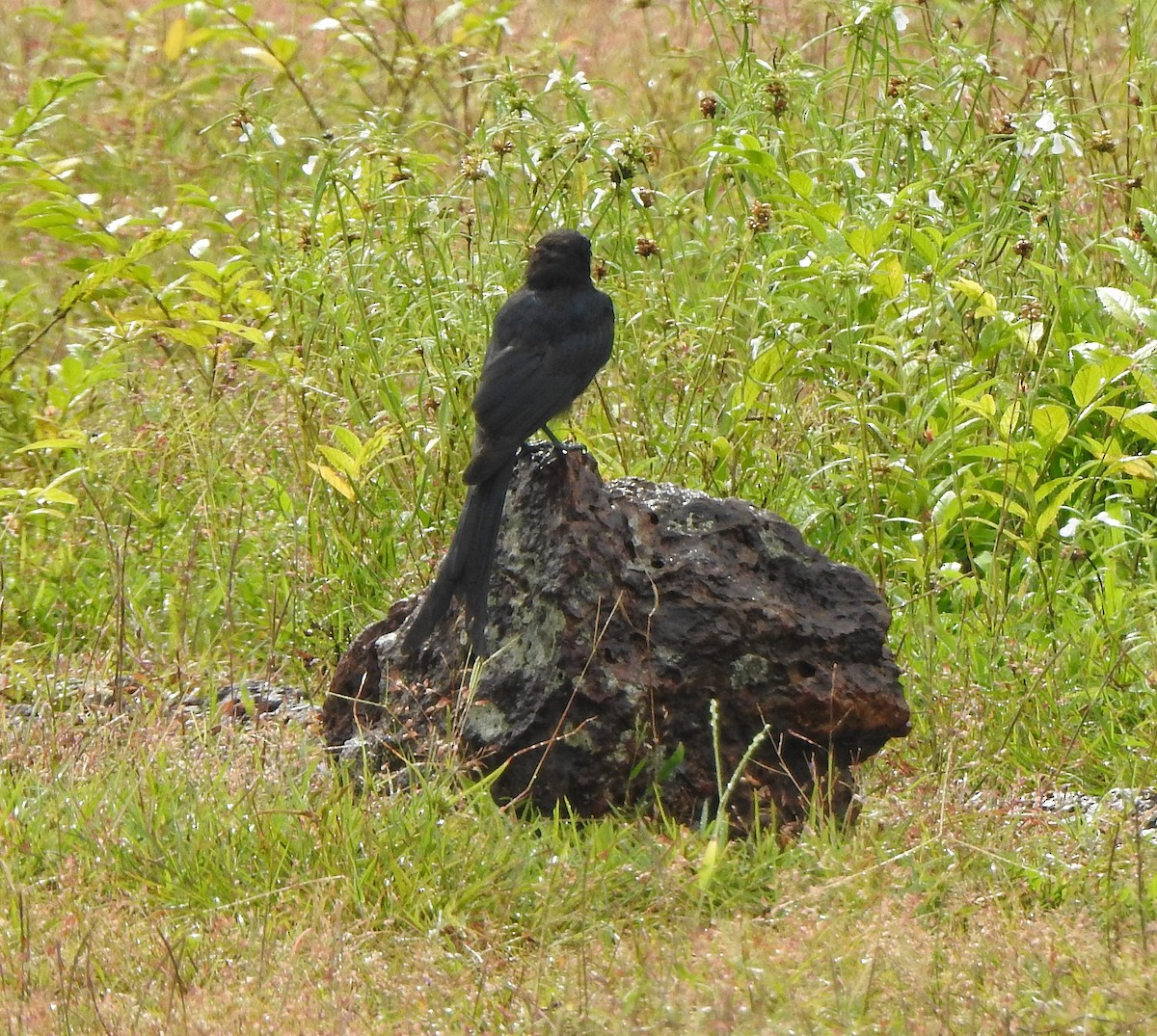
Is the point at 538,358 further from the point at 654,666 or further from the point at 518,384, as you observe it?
the point at 654,666

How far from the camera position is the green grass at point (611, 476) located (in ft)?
10.0

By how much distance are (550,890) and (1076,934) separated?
103 cm

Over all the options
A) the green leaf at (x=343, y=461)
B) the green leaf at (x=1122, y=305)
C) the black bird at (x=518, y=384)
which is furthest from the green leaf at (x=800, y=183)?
the green leaf at (x=343, y=461)

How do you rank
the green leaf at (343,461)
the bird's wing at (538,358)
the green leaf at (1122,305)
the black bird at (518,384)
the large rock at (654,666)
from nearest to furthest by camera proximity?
the large rock at (654,666) → the black bird at (518,384) → the bird's wing at (538,358) → the green leaf at (1122,305) → the green leaf at (343,461)

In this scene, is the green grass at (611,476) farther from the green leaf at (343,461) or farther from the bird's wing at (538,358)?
the bird's wing at (538,358)

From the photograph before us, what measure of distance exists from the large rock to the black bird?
0.06m

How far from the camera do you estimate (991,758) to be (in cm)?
406

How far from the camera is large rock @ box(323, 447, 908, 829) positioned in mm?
3703

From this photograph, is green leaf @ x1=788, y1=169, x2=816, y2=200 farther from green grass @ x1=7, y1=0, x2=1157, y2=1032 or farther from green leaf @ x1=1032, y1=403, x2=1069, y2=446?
green leaf @ x1=1032, y1=403, x2=1069, y2=446

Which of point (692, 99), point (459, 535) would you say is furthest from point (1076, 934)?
point (692, 99)

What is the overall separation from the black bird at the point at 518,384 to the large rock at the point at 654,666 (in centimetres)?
6

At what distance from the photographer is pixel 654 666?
3736mm

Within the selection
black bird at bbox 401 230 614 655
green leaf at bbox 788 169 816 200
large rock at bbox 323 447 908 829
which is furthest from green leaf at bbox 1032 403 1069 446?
black bird at bbox 401 230 614 655

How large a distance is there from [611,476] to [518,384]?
1.08 meters
